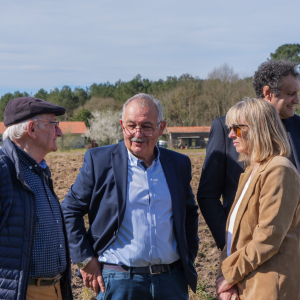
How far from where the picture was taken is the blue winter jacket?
2084mm

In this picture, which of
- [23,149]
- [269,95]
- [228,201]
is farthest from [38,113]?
[269,95]

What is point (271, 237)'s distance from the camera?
2.07 meters

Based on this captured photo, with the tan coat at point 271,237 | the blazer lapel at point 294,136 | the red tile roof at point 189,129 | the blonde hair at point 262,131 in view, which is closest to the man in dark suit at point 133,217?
the tan coat at point 271,237

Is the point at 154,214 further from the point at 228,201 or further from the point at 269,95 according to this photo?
the point at 269,95

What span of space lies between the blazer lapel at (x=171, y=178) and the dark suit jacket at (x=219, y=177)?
34 cm

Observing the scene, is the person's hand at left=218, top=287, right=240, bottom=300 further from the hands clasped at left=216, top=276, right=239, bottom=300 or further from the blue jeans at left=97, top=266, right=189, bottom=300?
the blue jeans at left=97, top=266, right=189, bottom=300

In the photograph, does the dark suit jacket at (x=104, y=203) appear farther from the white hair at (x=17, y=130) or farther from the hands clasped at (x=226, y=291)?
the white hair at (x=17, y=130)

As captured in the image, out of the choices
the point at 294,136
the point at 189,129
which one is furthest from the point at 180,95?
the point at 294,136

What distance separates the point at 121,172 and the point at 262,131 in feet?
3.52

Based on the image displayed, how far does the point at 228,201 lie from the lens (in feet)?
9.51

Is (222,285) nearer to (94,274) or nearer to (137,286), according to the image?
(137,286)

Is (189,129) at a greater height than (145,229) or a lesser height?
lesser

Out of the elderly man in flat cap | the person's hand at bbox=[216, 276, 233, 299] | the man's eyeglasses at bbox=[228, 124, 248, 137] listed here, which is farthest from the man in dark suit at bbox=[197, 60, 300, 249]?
the elderly man in flat cap

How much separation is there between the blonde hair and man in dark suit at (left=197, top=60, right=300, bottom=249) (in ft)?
1.84
